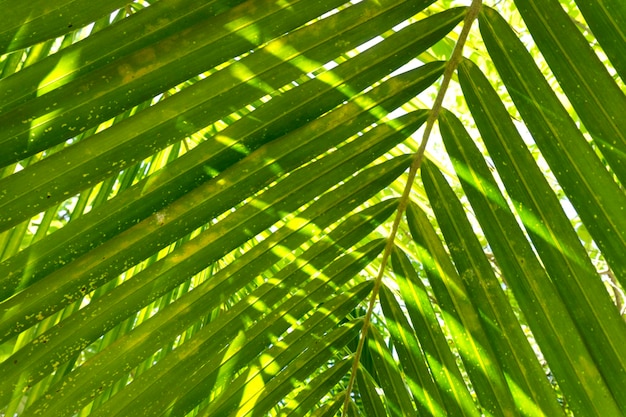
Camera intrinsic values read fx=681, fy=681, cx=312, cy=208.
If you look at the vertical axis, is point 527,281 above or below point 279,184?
below

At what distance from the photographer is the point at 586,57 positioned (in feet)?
2.55

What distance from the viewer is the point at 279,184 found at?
904mm

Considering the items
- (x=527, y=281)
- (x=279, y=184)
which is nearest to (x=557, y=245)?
(x=527, y=281)

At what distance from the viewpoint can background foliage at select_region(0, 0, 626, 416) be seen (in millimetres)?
737

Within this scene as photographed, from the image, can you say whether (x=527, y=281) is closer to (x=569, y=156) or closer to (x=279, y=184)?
(x=569, y=156)

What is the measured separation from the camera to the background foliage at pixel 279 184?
737 millimetres

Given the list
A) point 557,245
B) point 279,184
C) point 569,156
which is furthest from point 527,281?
point 279,184

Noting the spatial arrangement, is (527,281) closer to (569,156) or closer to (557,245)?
(557,245)

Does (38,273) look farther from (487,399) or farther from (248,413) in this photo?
(487,399)

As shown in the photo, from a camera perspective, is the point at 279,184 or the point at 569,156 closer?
the point at 569,156

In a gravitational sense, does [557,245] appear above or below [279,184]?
below

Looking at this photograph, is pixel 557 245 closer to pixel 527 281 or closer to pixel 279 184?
pixel 527 281

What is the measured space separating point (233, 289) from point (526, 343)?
399mm

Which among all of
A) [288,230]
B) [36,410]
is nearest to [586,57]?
[288,230]
